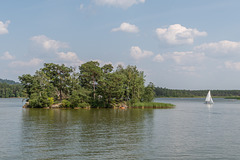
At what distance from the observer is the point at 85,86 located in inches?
4018

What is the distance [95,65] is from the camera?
101312 mm

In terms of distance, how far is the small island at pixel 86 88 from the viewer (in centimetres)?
9025

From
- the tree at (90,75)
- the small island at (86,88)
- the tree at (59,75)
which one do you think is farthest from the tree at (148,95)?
the tree at (59,75)

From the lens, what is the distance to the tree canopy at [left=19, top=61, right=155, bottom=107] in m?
90.2

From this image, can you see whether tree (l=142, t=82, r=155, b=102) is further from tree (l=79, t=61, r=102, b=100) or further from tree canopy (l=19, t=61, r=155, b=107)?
tree (l=79, t=61, r=102, b=100)

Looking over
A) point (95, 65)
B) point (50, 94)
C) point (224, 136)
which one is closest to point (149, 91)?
point (95, 65)

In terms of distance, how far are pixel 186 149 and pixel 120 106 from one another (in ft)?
218

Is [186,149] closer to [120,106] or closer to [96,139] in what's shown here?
[96,139]

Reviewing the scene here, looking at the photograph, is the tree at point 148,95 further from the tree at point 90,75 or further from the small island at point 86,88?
the tree at point 90,75

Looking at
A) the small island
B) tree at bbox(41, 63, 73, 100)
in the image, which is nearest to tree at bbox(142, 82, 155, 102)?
the small island

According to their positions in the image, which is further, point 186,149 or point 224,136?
point 224,136

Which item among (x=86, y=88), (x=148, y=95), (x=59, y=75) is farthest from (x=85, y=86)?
(x=148, y=95)

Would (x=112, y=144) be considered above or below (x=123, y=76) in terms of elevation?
below

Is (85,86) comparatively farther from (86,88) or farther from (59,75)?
(59,75)
